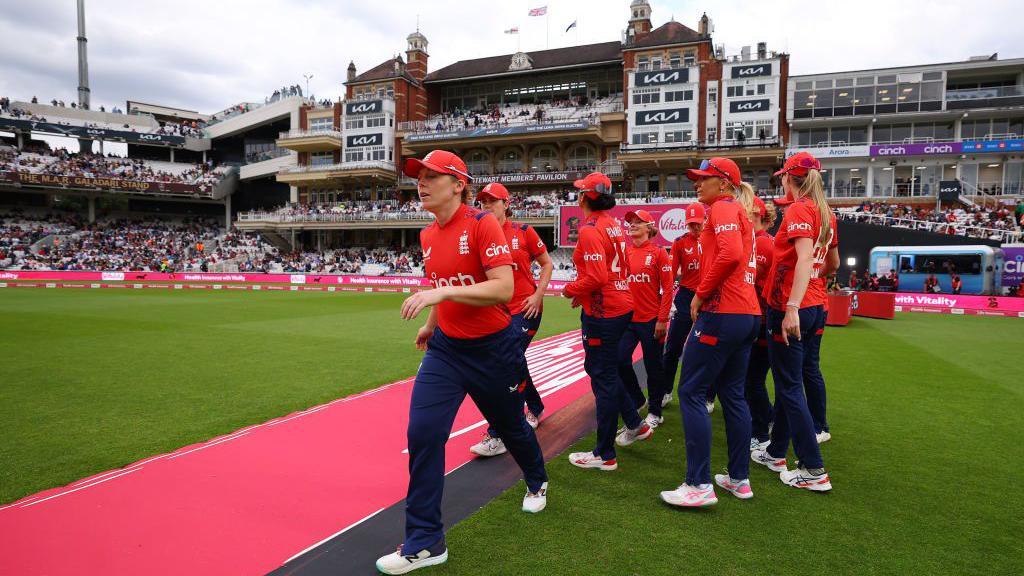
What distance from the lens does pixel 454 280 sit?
3.18 metres

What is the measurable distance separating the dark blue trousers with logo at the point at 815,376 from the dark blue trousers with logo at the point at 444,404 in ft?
8.01

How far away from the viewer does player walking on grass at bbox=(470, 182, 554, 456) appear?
466 centimetres

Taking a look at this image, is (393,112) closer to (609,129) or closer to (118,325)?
(609,129)

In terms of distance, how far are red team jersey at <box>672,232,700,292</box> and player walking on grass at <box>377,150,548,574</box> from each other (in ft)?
9.39

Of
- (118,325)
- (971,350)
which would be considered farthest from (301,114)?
(971,350)

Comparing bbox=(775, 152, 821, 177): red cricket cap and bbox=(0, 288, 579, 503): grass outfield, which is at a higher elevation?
bbox=(775, 152, 821, 177): red cricket cap

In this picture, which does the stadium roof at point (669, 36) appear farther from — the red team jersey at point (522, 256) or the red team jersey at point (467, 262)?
the red team jersey at point (467, 262)

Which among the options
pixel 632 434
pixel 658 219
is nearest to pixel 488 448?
pixel 632 434

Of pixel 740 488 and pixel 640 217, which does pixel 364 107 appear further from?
pixel 740 488

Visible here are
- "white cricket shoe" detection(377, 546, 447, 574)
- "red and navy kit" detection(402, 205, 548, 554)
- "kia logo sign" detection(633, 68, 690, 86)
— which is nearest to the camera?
"white cricket shoe" detection(377, 546, 447, 574)

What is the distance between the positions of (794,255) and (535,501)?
257 cm

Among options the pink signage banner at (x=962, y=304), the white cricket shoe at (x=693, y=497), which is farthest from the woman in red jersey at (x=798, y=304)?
the pink signage banner at (x=962, y=304)

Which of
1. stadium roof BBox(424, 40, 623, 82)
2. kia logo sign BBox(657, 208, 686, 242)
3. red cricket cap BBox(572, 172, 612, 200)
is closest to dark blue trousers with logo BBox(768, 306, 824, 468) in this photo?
red cricket cap BBox(572, 172, 612, 200)

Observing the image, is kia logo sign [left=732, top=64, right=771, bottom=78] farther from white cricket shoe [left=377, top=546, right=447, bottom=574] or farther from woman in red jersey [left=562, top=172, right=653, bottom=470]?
white cricket shoe [left=377, top=546, right=447, bottom=574]
